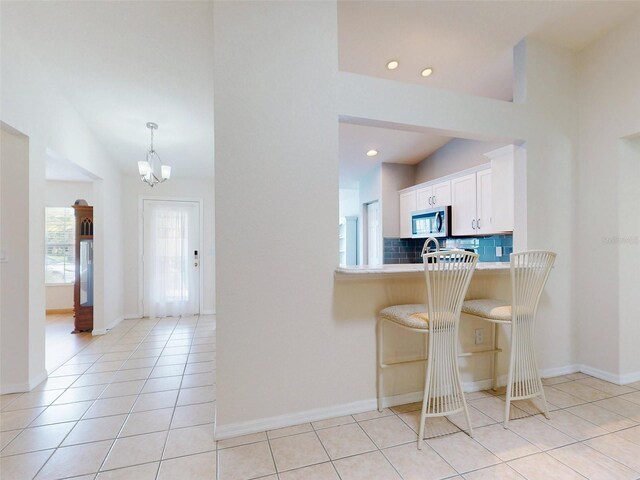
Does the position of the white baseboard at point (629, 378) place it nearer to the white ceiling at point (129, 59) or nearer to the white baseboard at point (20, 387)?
the white ceiling at point (129, 59)

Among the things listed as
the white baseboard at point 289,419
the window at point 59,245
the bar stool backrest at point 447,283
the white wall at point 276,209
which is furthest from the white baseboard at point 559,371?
the window at point 59,245

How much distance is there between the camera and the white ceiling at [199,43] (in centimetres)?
227

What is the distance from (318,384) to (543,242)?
7.32 feet

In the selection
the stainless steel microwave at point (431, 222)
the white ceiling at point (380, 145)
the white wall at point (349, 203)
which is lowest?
the stainless steel microwave at point (431, 222)

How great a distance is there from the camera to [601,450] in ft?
5.85

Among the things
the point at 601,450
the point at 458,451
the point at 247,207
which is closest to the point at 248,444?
the point at 458,451

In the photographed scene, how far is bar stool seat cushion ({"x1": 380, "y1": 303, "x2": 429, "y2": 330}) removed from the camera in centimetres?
197

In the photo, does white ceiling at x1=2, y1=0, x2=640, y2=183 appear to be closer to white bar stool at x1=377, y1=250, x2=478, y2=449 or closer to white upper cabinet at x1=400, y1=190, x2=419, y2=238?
white upper cabinet at x1=400, y1=190, x2=419, y2=238

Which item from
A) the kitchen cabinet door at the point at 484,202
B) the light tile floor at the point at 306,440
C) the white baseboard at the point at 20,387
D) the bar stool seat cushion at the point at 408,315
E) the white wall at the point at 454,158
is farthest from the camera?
the white wall at the point at 454,158

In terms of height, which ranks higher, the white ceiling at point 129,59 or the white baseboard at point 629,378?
the white ceiling at point 129,59

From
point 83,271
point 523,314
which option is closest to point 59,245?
point 83,271

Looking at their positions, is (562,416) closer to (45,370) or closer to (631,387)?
(631,387)

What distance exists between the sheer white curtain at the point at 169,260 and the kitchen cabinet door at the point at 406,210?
11.3 feet

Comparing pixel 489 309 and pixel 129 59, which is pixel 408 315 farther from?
pixel 129 59
